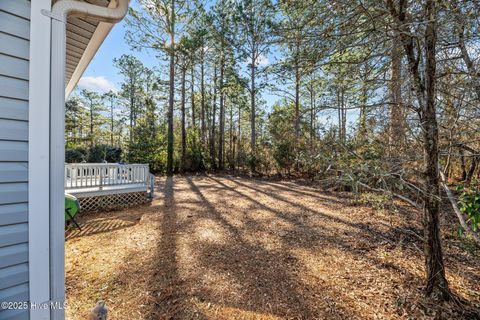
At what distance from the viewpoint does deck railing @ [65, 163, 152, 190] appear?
5145 millimetres

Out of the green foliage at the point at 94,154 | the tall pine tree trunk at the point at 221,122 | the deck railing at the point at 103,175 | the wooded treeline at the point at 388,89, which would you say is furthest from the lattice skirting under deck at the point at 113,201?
the tall pine tree trunk at the point at 221,122

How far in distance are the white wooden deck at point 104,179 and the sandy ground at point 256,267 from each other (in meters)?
0.79

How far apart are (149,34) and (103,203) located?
30.2 feet

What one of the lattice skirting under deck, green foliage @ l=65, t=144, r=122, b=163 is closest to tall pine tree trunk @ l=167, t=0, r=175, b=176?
green foliage @ l=65, t=144, r=122, b=163

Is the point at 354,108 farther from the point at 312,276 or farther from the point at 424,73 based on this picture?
the point at 312,276

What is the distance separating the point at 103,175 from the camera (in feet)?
17.8

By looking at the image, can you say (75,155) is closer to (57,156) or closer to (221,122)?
(221,122)

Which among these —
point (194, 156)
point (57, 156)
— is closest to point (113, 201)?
point (57, 156)

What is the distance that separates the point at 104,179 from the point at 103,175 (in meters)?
0.32

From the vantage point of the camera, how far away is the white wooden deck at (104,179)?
16.7 ft

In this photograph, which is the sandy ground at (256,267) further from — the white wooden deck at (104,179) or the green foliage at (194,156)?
the green foliage at (194,156)

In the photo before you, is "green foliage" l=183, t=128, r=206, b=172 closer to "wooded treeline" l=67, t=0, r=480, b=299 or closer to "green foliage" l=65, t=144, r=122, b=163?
"green foliage" l=65, t=144, r=122, b=163

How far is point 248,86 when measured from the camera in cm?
1205

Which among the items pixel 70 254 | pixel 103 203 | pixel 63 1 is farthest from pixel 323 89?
pixel 103 203
